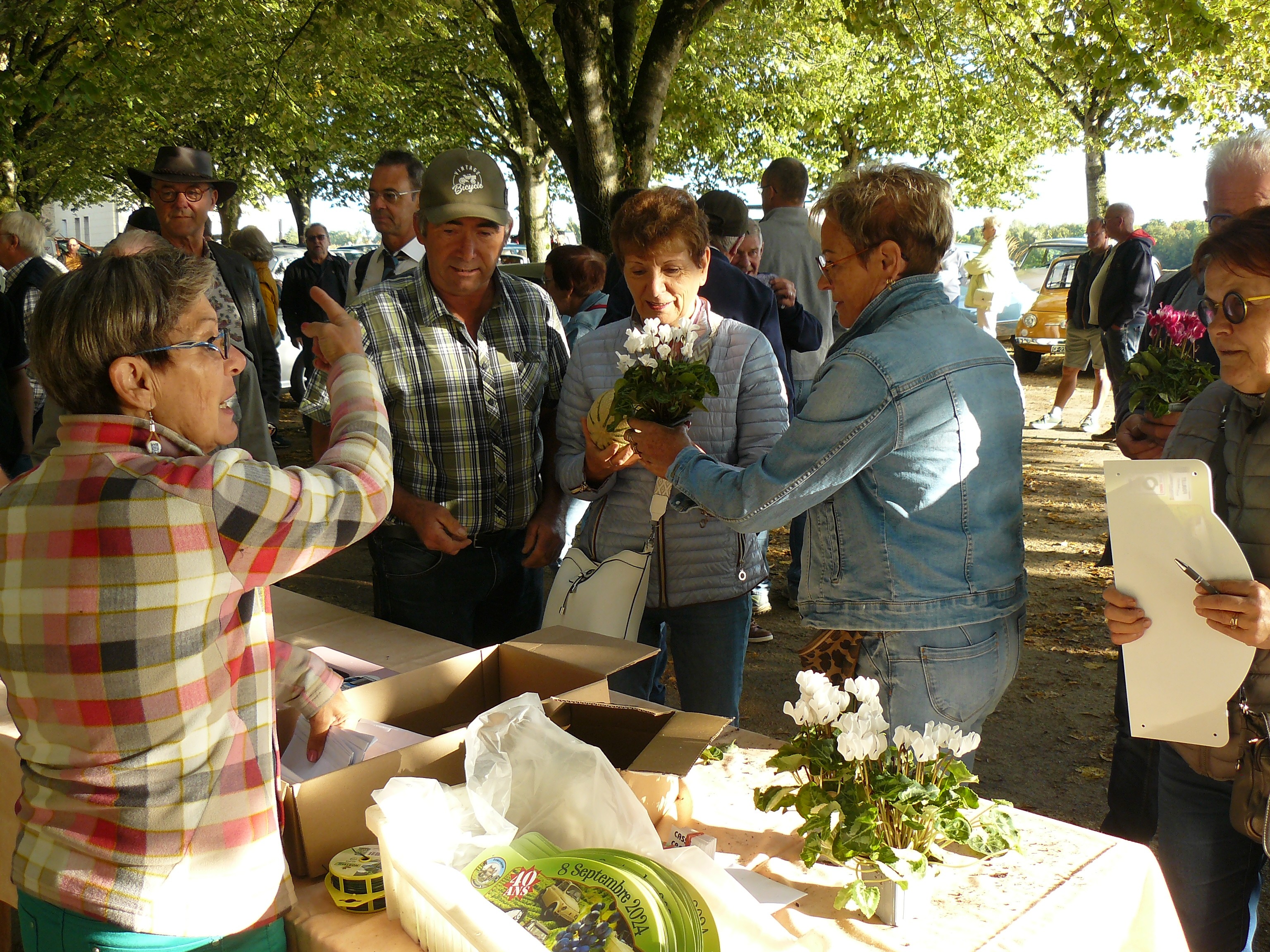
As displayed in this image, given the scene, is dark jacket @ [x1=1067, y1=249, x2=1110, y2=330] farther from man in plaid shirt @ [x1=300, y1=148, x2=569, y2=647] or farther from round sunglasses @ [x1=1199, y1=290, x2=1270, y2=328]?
round sunglasses @ [x1=1199, y1=290, x2=1270, y2=328]

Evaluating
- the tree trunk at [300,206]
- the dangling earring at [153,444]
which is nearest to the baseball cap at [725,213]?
the dangling earring at [153,444]

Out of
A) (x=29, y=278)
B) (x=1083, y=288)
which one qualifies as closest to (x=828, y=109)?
(x=1083, y=288)

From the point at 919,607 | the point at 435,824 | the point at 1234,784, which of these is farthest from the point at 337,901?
the point at 1234,784

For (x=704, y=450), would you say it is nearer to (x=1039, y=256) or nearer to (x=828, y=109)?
(x=828, y=109)

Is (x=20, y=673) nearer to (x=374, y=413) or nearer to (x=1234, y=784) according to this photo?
(x=374, y=413)

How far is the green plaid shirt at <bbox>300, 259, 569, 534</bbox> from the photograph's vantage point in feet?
9.25

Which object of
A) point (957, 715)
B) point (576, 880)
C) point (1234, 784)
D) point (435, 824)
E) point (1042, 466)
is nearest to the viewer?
point (576, 880)

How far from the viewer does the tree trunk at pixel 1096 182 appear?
1811cm

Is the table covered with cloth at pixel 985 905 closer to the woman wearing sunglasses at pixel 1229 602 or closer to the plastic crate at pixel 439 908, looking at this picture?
the plastic crate at pixel 439 908

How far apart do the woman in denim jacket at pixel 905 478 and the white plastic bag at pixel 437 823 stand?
90 cm

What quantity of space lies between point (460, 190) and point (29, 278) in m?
3.47

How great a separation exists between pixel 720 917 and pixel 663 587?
1.40 metres

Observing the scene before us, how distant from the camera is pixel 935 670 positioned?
212cm

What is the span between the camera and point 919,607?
209 cm
